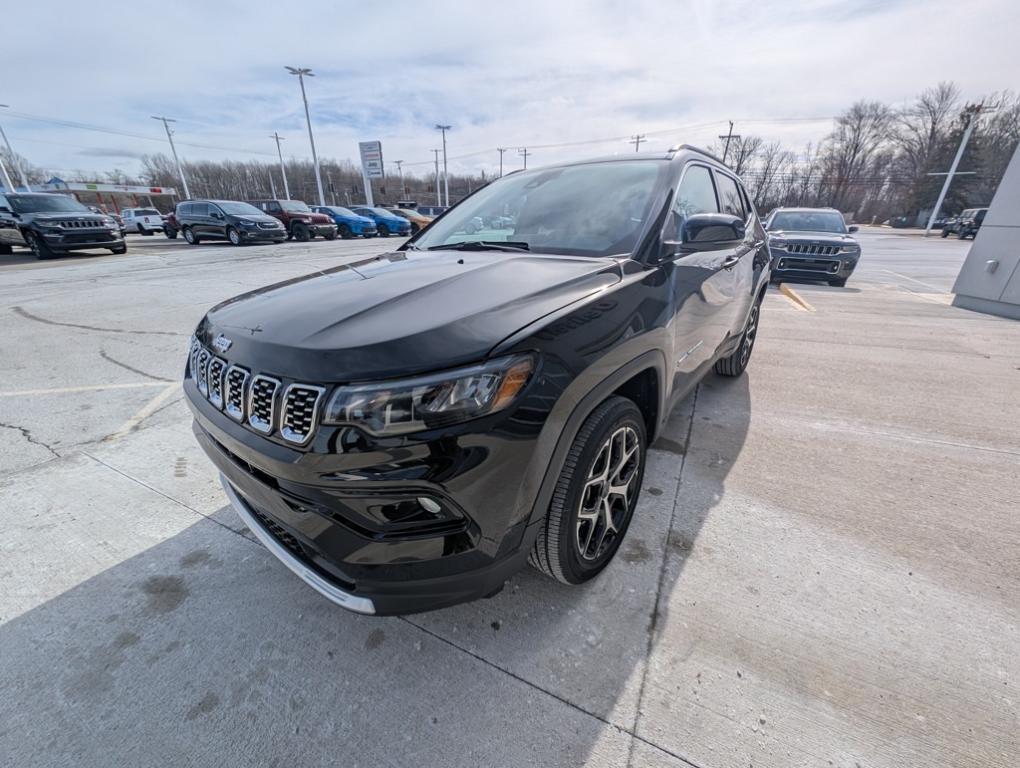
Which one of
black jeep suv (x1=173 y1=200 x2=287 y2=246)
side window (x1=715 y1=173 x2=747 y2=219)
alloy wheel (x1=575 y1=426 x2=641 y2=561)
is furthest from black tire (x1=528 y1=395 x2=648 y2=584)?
black jeep suv (x1=173 y1=200 x2=287 y2=246)

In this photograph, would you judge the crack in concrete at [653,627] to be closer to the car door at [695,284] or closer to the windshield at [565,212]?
the car door at [695,284]

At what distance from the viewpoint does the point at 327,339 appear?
1.36m

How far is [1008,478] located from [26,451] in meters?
6.02

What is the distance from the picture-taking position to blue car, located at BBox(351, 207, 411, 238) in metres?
24.6

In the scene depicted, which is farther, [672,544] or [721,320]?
[721,320]

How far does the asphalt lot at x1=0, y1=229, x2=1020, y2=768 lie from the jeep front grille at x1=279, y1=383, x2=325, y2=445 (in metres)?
0.90

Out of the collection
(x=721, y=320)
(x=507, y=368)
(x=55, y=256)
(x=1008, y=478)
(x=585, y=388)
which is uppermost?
(x=507, y=368)

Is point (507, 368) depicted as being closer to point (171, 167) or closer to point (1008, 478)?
point (1008, 478)

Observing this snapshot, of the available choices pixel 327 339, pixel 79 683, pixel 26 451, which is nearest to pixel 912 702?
pixel 327 339

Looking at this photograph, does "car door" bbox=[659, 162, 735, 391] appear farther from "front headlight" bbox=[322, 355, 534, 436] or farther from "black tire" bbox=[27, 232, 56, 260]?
"black tire" bbox=[27, 232, 56, 260]

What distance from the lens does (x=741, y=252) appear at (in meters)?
3.37

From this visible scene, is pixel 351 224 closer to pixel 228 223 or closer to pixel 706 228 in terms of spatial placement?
pixel 228 223

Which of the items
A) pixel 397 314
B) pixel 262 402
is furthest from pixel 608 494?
pixel 262 402

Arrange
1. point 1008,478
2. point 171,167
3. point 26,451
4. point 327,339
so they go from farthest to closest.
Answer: point 171,167, point 26,451, point 1008,478, point 327,339
